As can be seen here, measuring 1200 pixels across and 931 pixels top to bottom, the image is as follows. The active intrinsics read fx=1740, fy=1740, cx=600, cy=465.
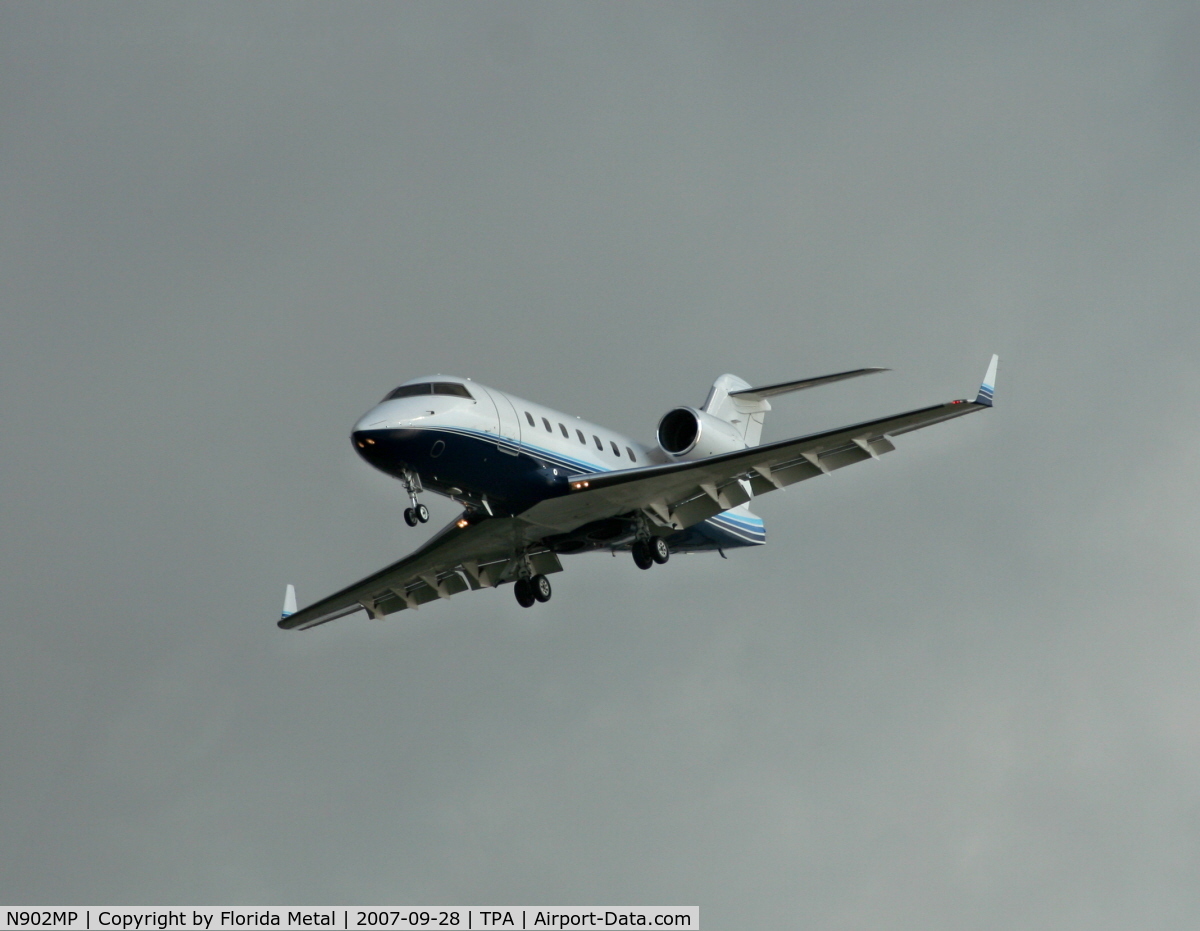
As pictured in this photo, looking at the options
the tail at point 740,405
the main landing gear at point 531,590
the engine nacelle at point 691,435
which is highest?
the tail at point 740,405

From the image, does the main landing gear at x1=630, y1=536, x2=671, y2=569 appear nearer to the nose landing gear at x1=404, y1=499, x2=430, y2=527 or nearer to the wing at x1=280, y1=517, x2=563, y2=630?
the wing at x1=280, y1=517, x2=563, y2=630

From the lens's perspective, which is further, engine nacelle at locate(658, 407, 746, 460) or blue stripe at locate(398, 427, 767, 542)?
engine nacelle at locate(658, 407, 746, 460)

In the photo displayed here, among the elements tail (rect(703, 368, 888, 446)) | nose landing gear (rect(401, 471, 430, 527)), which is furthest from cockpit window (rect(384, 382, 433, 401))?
tail (rect(703, 368, 888, 446))

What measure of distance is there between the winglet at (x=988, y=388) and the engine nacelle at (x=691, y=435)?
24.1 feet

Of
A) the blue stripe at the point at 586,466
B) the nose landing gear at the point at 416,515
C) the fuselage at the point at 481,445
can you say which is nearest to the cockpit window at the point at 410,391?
the fuselage at the point at 481,445

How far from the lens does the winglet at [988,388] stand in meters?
30.9

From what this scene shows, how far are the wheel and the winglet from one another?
10876 millimetres

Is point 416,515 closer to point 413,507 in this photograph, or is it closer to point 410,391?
point 413,507

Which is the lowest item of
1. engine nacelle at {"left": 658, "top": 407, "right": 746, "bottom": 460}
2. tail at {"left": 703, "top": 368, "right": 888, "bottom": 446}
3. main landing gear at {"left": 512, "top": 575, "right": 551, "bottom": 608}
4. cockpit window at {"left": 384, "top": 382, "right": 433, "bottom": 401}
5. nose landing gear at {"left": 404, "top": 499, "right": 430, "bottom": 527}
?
nose landing gear at {"left": 404, "top": 499, "right": 430, "bottom": 527}

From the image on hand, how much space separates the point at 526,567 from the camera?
122 ft

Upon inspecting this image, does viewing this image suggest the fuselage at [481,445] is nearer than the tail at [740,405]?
Yes

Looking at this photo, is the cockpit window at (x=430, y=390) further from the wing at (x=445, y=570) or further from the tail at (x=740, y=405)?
the tail at (x=740, y=405)

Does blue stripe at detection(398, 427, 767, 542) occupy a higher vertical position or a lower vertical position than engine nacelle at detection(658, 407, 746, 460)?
lower

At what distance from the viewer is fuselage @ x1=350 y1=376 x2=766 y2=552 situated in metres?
32.0
